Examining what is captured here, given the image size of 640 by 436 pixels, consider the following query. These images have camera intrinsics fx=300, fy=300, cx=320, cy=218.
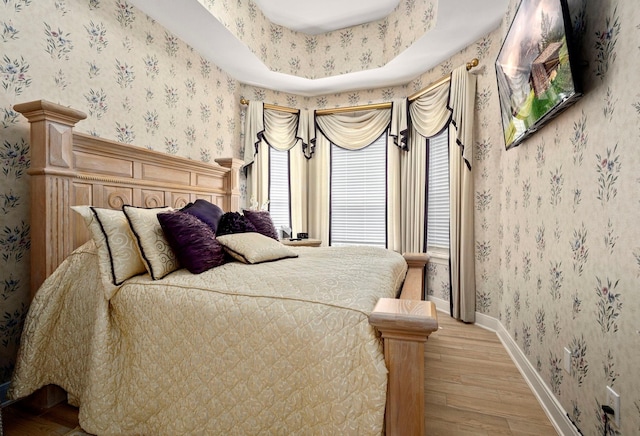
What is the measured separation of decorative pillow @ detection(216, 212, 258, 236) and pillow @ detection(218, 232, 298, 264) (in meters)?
0.18

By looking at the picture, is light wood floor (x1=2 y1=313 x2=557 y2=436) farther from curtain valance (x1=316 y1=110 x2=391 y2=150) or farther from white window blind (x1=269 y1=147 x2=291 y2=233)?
curtain valance (x1=316 y1=110 x2=391 y2=150)

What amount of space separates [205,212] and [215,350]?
1.22 meters

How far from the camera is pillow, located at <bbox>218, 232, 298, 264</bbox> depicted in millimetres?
1886

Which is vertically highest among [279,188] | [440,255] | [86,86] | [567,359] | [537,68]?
[86,86]

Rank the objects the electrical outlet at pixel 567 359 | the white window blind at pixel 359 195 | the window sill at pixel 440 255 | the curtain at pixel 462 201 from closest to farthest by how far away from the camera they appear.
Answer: the electrical outlet at pixel 567 359, the curtain at pixel 462 201, the window sill at pixel 440 255, the white window blind at pixel 359 195

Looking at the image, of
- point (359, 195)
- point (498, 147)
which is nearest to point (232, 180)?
point (359, 195)

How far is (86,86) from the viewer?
205cm

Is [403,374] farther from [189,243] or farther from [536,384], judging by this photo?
[536,384]

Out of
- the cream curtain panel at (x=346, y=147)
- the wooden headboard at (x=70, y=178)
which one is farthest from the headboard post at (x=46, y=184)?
the cream curtain panel at (x=346, y=147)

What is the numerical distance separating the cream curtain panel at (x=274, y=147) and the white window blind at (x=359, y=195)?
1.49ft

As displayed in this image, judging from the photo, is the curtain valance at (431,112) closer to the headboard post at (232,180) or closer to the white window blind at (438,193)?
the white window blind at (438,193)

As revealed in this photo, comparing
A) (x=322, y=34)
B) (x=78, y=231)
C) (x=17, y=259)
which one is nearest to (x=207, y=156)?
(x=78, y=231)

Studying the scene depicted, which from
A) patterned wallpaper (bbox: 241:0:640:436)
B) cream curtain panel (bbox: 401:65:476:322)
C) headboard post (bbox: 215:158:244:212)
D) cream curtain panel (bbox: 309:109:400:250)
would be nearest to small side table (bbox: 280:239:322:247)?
cream curtain panel (bbox: 309:109:400:250)

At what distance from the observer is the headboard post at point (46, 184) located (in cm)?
160
